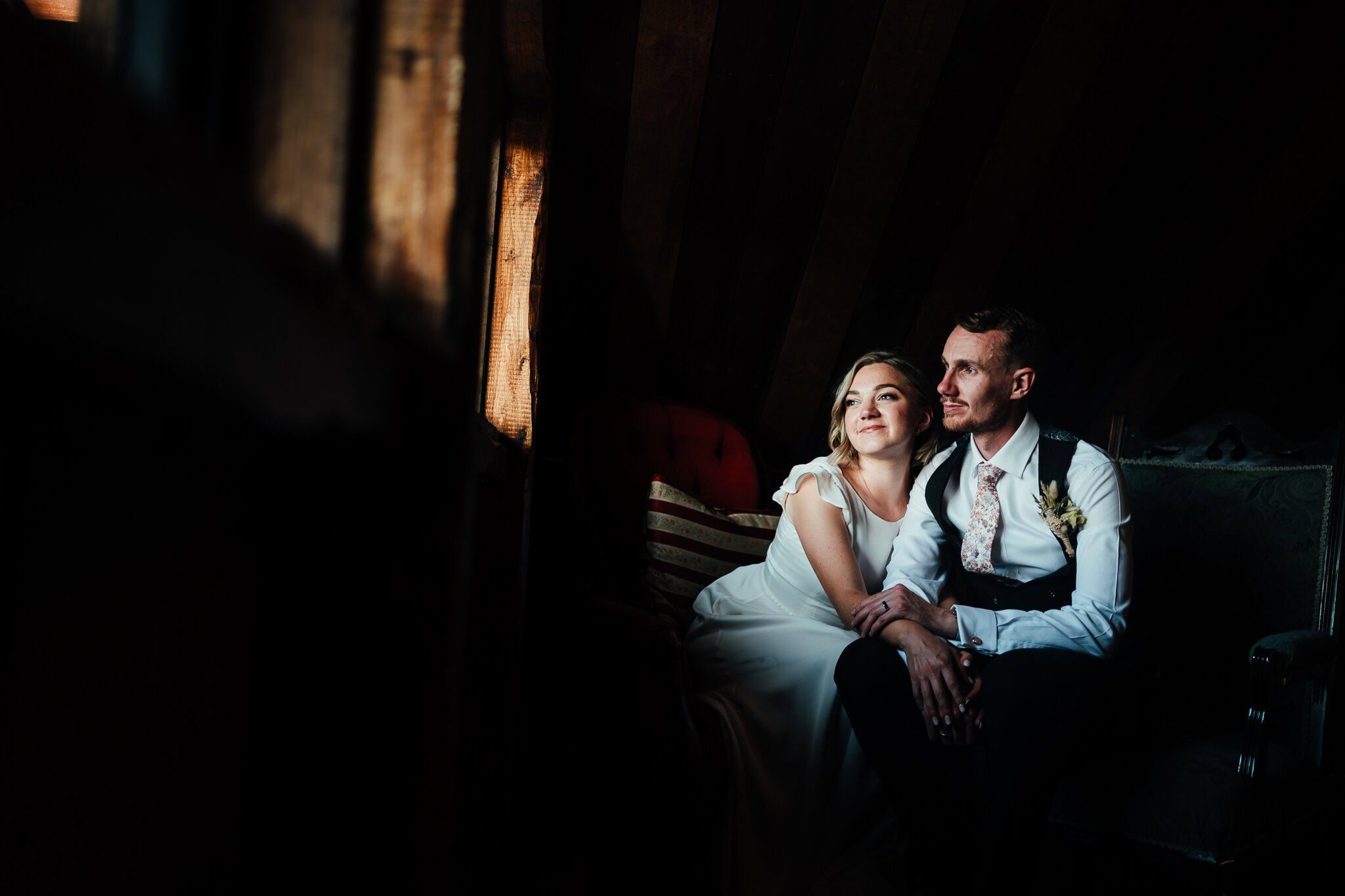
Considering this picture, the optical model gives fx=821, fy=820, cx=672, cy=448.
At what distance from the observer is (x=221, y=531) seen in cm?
52

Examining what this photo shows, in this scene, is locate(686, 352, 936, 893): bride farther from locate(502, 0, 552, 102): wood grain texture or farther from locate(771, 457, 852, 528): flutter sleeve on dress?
locate(502, 0, 552, 102): wood grain texture

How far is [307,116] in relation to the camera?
0.21m

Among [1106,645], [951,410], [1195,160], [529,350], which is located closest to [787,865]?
[1106,645]

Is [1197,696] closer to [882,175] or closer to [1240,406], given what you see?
[1240,406]

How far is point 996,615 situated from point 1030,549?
192mm

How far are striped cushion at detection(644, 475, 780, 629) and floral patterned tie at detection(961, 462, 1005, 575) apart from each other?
593mm

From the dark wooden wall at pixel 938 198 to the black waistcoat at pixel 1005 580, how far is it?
2.71 feet

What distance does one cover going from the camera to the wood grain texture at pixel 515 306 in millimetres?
1726

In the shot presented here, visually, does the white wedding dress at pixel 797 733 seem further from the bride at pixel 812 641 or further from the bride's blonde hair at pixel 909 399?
the bride's blonde hair at pixel 909 399

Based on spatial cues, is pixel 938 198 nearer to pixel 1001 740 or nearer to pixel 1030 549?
pixel 1030 549

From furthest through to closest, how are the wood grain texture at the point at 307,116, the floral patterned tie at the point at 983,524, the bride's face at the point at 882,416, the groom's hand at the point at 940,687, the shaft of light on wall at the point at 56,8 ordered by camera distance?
the bride's face at the point at 882,416
the floral patterned tie at the point at 983,524
the groom's hand at the point at 940,687
the shaft of light on wall at the point at 56,8
the wood grain texture at the point at 307,116

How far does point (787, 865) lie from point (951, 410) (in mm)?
1015

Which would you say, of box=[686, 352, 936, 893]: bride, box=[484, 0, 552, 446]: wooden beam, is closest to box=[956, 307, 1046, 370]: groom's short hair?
box=[686, 352, 936, 893]: bride

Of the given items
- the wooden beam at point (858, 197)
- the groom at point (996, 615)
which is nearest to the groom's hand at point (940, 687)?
the groom at point (996, 615)
